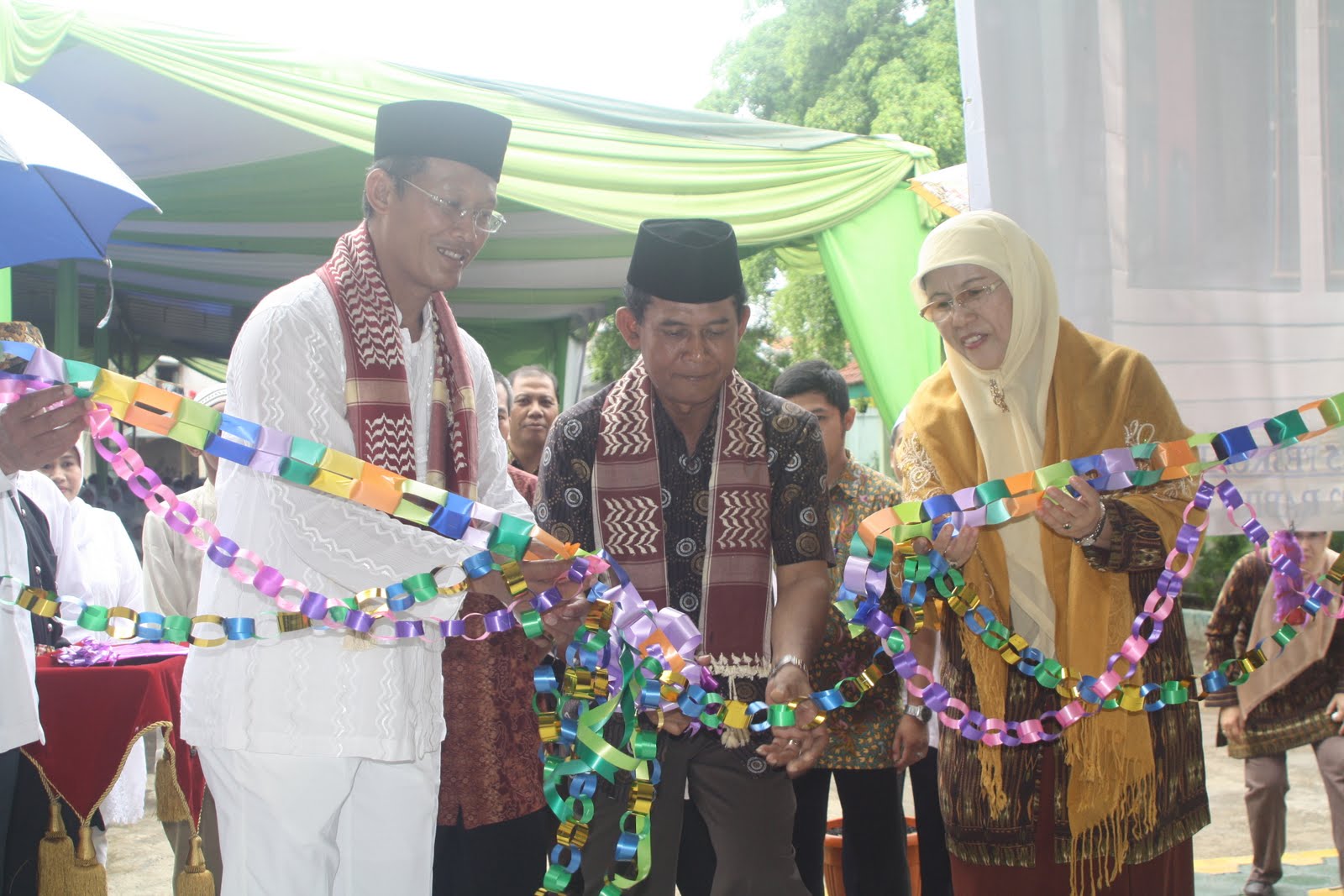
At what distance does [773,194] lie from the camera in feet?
27.4

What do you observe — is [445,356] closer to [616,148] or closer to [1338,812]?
[1338,812]

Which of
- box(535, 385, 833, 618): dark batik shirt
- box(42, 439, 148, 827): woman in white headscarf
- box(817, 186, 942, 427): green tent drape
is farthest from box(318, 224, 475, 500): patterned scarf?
box(817, 186, 942, 427): green tent drape

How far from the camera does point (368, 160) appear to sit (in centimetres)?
786

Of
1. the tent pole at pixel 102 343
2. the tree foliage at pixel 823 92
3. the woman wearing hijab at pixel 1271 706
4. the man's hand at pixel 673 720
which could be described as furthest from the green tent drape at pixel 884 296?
the tree foliage at pixel 823 92

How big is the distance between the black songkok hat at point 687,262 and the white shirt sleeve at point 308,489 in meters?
0.75

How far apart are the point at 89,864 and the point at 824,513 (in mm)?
2981

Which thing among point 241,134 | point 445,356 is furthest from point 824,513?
point 241,134

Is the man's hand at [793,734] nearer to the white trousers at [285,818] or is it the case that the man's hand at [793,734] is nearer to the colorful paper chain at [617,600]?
the colorful paper chain at [617,600]

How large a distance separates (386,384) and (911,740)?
1.95 meters

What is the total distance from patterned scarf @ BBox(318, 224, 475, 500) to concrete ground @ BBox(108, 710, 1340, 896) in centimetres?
388

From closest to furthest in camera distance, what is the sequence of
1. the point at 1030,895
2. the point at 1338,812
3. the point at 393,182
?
the point at 393,182 < the point at 1030,895 < the point at 1338,812

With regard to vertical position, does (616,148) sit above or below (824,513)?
above

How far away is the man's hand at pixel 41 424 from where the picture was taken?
221 centimetres

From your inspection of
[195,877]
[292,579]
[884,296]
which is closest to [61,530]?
[195,877]
